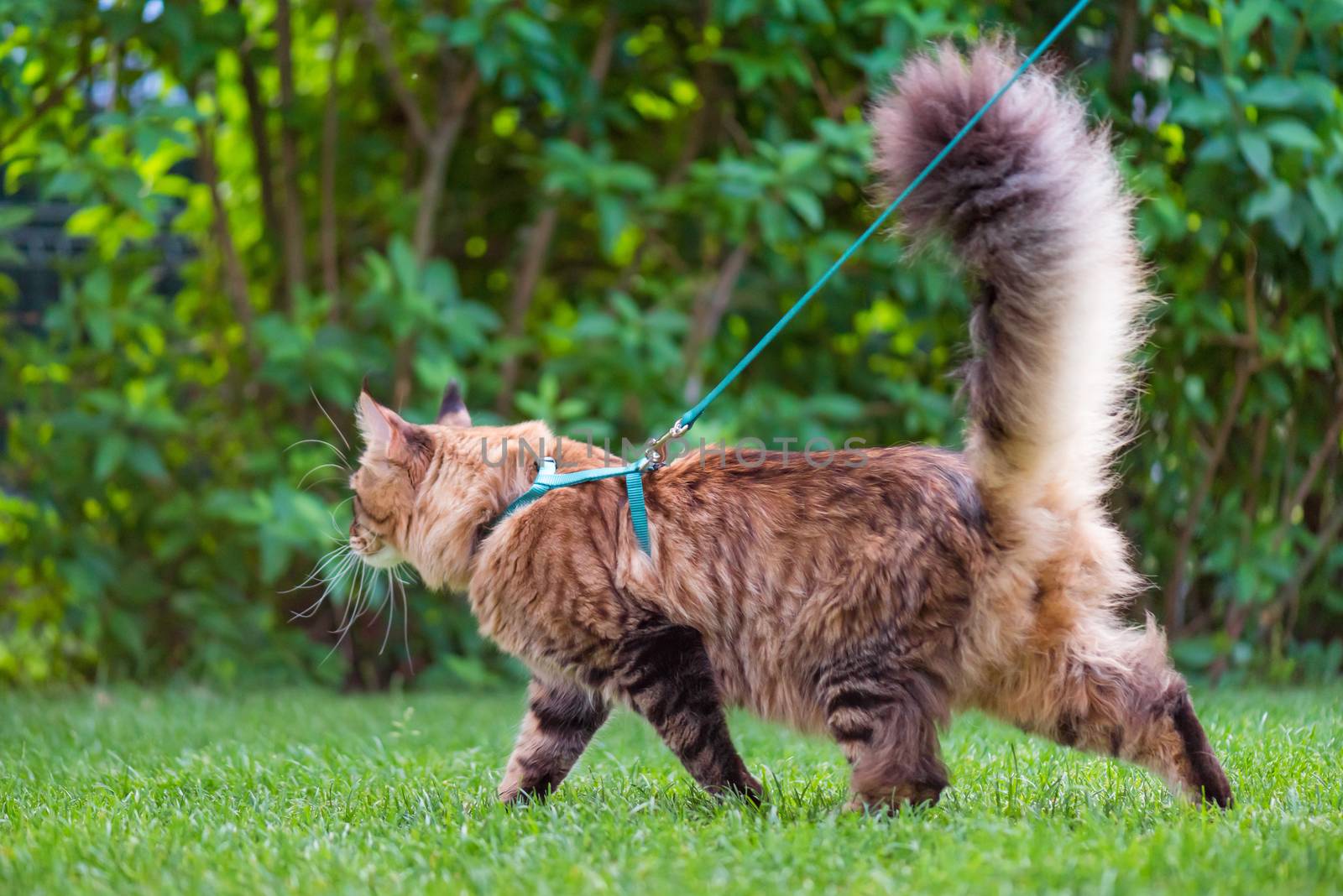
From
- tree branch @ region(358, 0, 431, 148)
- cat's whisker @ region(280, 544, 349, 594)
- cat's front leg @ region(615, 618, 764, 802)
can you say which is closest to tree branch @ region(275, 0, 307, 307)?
tree branch @ region(358, 0, 431, 148)

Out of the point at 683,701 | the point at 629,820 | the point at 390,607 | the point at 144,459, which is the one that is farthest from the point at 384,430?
the point at 144,459

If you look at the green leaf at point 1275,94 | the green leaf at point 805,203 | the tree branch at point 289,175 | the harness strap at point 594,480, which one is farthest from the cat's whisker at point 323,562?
the green leaf at point 1275,94

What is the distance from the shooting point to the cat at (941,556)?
2.78 m

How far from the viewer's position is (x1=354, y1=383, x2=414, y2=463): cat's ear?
11.1 feet

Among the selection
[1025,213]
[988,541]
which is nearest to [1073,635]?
[988,541]

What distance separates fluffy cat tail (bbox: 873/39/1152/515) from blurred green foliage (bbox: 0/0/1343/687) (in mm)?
2112

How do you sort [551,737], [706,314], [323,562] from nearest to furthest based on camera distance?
[551,737]
[323,562]
[706,314]

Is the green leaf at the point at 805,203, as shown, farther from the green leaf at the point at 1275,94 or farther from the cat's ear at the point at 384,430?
the cat's ear at the point at 384,430

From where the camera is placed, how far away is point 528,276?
6156 millimetres

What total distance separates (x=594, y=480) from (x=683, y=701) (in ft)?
2.03

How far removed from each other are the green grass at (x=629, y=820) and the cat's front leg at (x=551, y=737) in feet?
0.28

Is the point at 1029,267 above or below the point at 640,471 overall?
above

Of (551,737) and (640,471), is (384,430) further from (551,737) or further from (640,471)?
(551,737)

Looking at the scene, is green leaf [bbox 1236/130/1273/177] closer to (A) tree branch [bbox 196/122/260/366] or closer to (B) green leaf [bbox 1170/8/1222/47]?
(B) green leaf [bbox 1170/8/1222/47]
